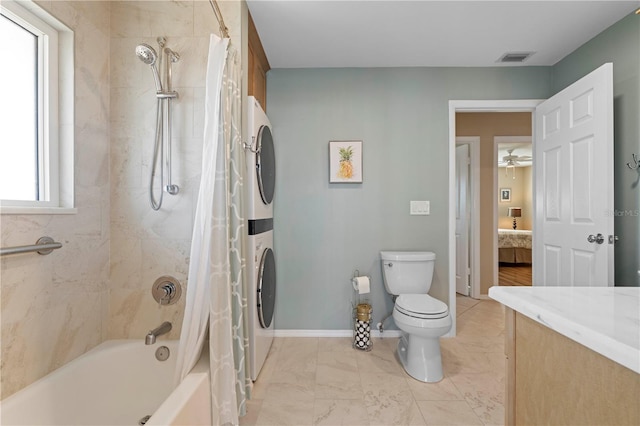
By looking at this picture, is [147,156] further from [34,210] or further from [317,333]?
[317,333]

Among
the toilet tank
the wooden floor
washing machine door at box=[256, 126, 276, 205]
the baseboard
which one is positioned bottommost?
the wooden floor

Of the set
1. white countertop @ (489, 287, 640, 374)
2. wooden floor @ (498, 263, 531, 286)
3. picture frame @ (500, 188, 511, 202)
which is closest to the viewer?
white countertop @ (489, 287, 640, 374)

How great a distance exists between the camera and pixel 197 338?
1.26 metres

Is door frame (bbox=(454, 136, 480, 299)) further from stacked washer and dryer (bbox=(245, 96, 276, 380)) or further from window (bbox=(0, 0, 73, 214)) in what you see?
window (bbox=(0, 0, 73, 214))

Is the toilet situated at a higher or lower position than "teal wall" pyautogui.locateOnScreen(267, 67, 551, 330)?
lower

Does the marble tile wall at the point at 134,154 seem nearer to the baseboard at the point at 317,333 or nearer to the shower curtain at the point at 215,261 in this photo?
the shower curtain at the point at 215,261

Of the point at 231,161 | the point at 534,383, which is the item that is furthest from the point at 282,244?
the point at 534,383

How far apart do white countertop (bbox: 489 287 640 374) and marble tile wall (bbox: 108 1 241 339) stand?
5.11 feet

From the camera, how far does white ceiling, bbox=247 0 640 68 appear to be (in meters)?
1.72

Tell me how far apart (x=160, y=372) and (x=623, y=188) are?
3.09m

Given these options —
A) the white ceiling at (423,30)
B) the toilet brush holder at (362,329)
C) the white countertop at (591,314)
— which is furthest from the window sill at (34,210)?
the toilet brush holder at (362,329)

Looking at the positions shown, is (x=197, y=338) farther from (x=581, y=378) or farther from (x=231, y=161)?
(x=581, y=378)

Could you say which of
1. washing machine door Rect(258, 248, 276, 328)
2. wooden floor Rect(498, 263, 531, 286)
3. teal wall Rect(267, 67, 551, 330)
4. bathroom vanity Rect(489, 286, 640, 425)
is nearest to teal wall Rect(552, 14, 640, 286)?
teal wall Rect(267, 67, 551, 330)

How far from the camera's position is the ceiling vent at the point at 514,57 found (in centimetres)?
224
